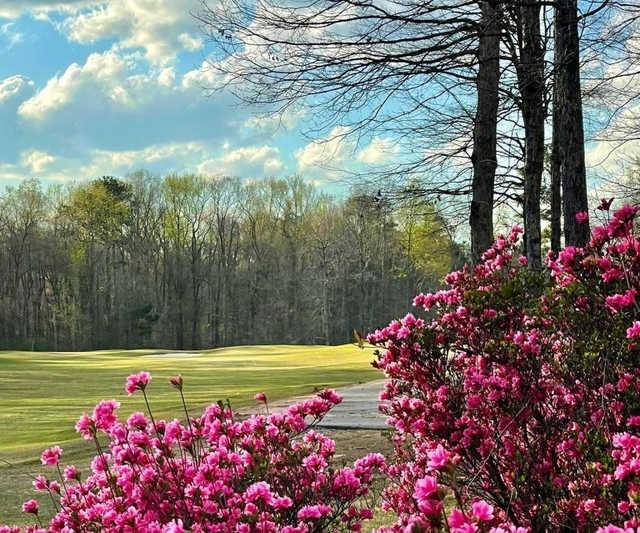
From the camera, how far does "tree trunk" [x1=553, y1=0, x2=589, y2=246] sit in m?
Answer: 5.55

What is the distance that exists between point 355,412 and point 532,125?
14.1 ft

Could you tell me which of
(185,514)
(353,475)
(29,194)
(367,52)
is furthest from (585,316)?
(29,194)

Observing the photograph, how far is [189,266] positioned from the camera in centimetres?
5103

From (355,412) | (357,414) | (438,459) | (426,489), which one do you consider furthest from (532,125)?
(426,489)

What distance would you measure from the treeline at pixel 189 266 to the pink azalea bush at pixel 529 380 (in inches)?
1664

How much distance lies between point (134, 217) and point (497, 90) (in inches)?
1748

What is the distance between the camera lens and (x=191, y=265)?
50.7 metres

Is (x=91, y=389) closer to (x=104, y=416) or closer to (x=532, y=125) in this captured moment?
A: (x=532, y=125)

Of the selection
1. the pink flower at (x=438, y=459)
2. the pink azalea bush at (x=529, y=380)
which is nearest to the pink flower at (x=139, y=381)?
the pink azalea bush at (x=529, y=380)

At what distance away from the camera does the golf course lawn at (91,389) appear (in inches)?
341

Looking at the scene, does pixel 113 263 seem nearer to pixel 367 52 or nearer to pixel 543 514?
pixel 367 52

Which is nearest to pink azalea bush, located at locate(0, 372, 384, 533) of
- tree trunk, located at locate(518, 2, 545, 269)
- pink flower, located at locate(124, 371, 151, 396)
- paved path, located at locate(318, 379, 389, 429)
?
pink flower, located at locate(124, 371, 151, 396)

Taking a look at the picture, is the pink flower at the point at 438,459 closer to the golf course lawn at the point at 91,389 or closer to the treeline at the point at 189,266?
the golf course lawn at the point at 91,389

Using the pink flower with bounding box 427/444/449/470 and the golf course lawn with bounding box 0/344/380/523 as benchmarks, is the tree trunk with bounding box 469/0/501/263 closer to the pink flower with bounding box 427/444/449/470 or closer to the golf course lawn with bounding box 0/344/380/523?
the golf course lawn with bounding box 0/344/380/523
